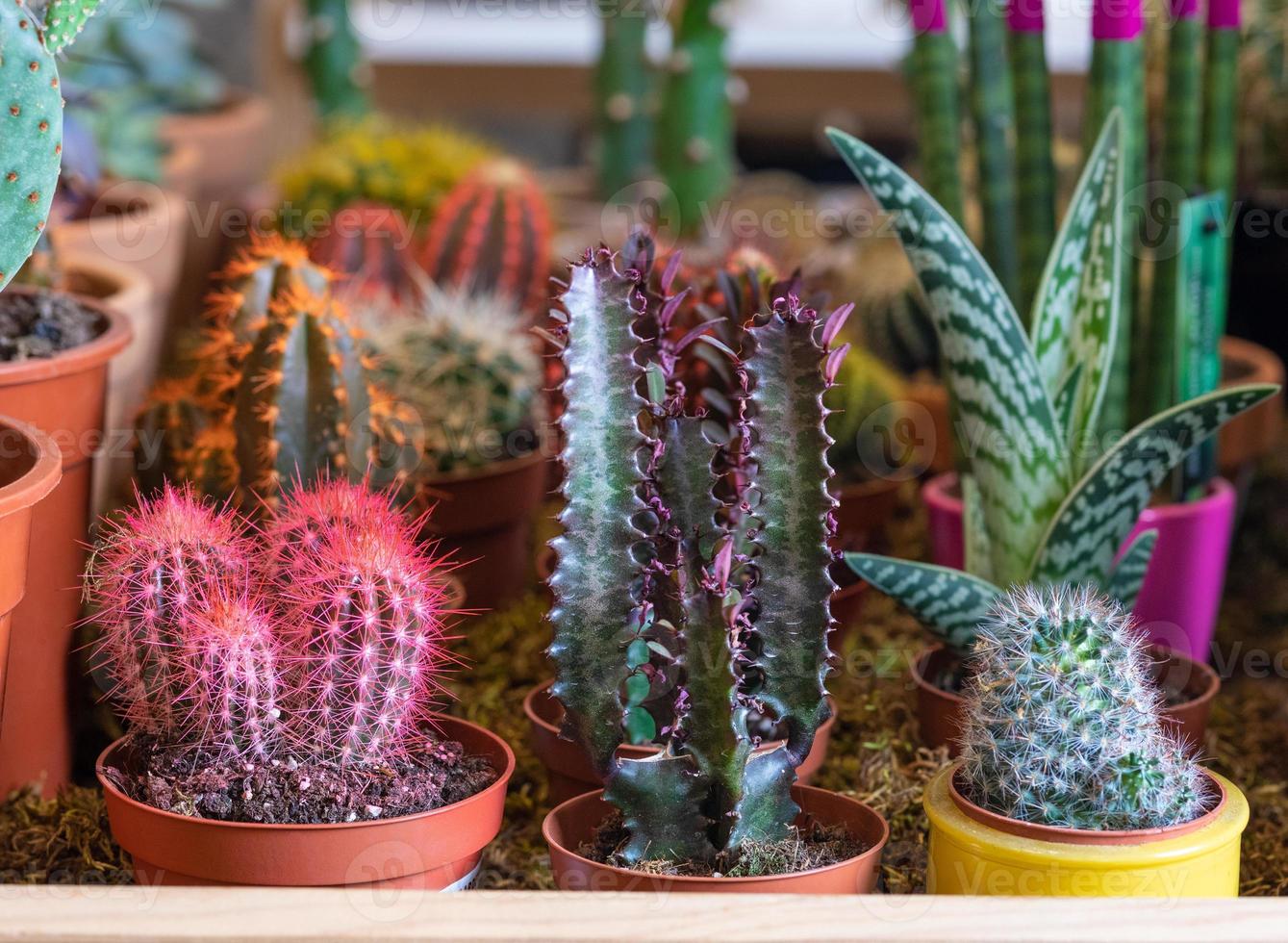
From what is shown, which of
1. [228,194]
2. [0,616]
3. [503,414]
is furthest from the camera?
[228,194]

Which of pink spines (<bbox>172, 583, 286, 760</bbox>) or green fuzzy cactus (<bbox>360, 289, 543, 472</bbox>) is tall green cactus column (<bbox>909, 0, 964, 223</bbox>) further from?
pink spines (<bbox>172, 583, 286, 760</bbox>)

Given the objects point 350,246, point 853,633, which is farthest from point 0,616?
point 350,246

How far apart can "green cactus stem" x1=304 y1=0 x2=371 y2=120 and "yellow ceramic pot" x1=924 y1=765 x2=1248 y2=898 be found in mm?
2100

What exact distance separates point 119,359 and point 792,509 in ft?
2.81

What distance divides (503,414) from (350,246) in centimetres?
48

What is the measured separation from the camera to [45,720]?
1.16m

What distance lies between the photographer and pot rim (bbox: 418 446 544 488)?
141 cm

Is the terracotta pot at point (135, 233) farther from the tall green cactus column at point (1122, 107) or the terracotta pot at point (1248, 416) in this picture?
the terracotta pot at point (1248, 416)

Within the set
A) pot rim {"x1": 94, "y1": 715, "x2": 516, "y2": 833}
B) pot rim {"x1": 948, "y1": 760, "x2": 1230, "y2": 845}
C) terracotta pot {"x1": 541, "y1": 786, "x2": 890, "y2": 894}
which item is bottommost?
terracotta pot {"x1": 541, "y1": 786, "x2": 890, "y2": 894}

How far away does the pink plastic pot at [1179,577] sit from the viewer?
133cm

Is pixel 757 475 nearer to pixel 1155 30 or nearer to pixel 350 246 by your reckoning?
pixel 350 246

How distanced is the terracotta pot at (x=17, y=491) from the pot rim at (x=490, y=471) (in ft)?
1.29

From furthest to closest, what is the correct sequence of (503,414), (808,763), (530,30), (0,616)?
1. (530,30)
2. (503,414)
3. (808,763)
4. (0,616)

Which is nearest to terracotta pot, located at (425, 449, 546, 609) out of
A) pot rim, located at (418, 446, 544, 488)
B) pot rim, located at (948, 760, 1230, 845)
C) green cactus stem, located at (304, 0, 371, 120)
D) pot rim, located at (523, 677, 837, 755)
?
pot rim, located at (418, 446, 544, 488)
